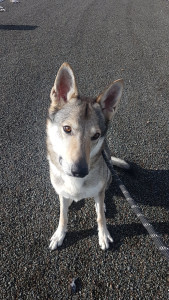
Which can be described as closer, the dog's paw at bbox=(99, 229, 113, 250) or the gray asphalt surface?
the gray asphalt surface

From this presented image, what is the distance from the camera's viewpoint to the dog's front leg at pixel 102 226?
Result: 3.12 metres

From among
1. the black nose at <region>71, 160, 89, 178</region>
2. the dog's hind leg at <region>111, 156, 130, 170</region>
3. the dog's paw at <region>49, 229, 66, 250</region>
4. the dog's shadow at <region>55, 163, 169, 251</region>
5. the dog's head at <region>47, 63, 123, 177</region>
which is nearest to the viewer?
the black nose at <region>71, 160, 89, 178</region>

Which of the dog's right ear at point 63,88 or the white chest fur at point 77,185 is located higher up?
the dog's right ear at point 63,88

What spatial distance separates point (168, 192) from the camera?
3.85 metres

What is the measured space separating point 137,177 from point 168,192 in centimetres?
58

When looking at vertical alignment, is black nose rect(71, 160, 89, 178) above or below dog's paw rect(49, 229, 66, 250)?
above

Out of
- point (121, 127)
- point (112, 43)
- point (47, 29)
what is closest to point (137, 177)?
point (121, 127)

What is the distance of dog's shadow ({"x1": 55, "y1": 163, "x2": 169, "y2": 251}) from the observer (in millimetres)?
3283

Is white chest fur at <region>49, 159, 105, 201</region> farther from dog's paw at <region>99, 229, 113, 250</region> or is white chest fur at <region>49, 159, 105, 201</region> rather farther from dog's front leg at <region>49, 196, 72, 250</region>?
dog's paw at <region>99, 229, 113, 250</region>

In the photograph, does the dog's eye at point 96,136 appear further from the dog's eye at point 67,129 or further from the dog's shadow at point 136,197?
the dog's shadow at point 136,197

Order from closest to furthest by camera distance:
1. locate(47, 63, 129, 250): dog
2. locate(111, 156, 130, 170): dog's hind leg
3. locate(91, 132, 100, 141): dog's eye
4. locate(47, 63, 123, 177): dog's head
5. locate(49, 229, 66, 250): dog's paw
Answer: locate(47, 63, 123, 177): dog's head, locate(47, 63, 129, 250): dog, locate(91, 132, 100, 141): dog's eye, locate(49, 229, 66, 250): dog's paw, locate(111, 156, 130, 170): dog's hind leg

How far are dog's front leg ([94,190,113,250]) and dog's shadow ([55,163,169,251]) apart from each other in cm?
11

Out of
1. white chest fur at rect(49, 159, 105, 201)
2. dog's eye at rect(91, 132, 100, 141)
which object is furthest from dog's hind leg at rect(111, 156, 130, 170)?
dog's eye at rect(91, 132, 100, 141)

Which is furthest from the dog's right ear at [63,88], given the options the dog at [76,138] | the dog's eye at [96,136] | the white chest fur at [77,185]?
the white chest fur at [77,185]
